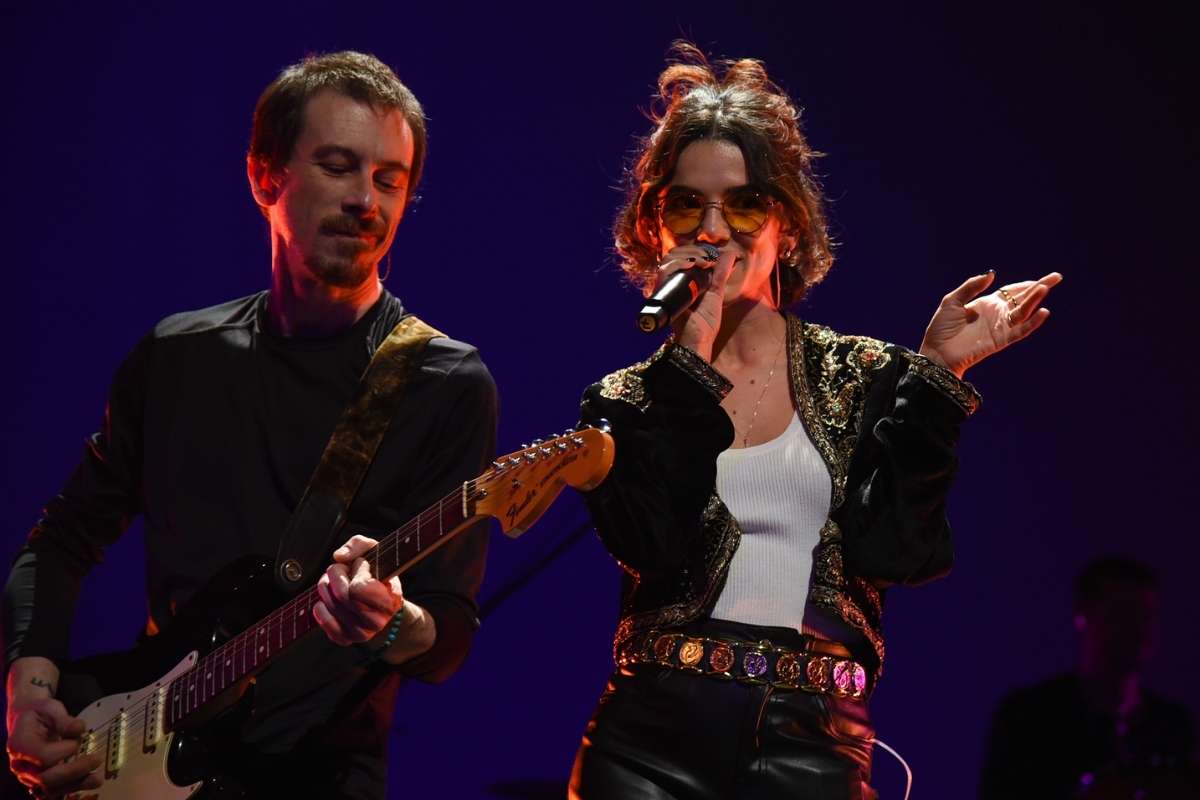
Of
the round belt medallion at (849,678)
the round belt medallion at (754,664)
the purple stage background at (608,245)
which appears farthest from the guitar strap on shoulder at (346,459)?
the purple stage background at (608,245)

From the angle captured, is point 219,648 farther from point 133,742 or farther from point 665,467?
point 665,467

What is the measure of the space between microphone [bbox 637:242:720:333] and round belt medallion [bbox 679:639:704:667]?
486 millimetres

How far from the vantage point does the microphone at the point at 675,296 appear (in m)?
2.11

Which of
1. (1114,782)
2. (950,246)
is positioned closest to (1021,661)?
(1114,782)

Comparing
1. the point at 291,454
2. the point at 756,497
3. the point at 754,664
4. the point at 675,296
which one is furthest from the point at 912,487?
the point at 291,454

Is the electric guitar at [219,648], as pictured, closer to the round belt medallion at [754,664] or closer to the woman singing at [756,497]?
the woman singing at [756,497]

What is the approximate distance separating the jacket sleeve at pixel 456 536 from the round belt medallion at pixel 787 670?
0.65 meters

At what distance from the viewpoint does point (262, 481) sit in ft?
8.70

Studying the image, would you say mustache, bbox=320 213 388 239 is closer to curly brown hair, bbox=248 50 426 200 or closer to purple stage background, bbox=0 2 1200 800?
curly brown hair, bbox=248 50 426 200

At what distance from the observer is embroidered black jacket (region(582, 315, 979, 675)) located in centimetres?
212

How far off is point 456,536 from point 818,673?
0.77m

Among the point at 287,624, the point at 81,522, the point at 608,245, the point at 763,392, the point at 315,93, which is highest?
the point at 608,245

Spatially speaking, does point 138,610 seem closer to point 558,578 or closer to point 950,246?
point 558,578

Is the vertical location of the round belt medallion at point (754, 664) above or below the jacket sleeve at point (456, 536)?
below
